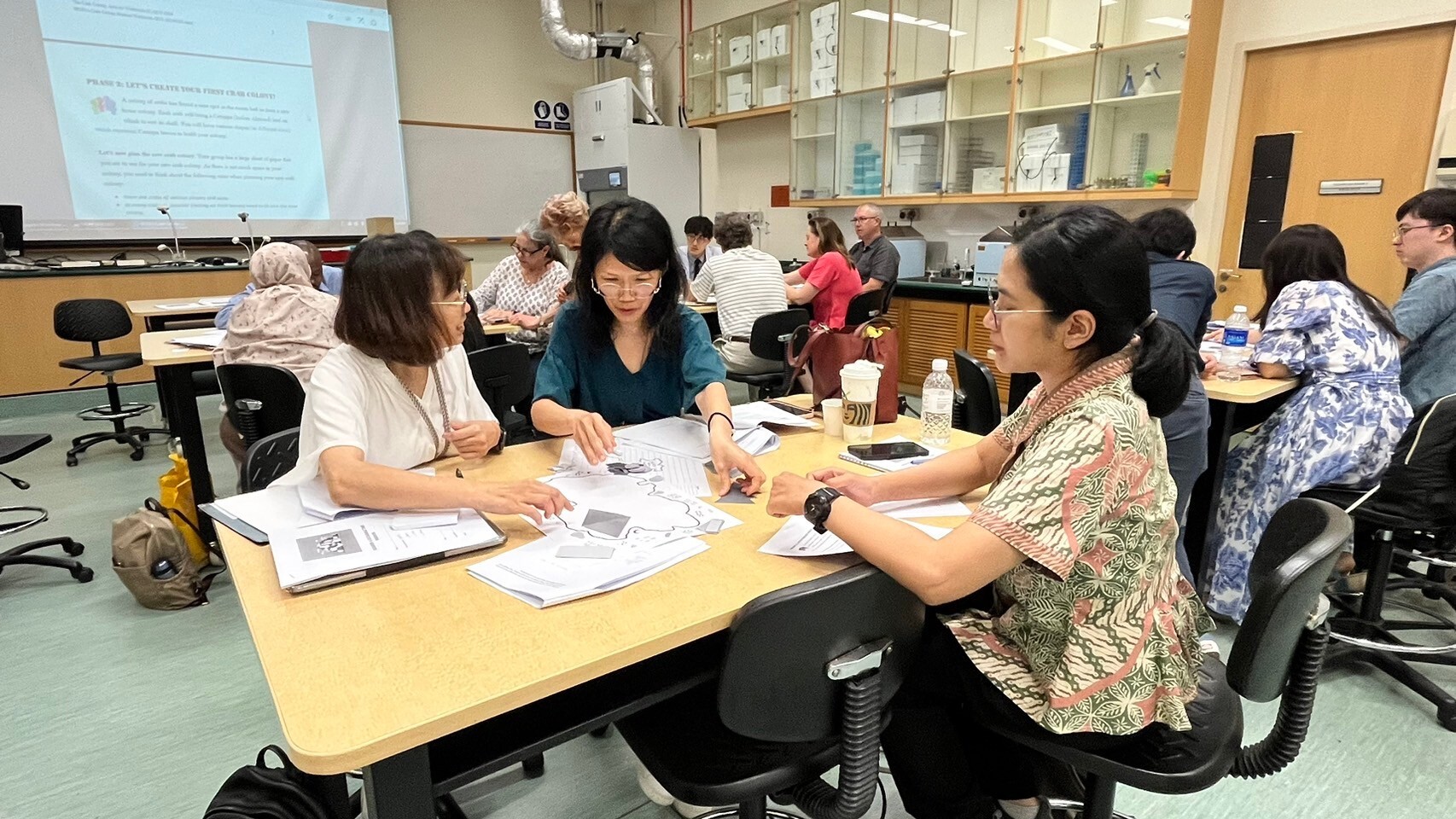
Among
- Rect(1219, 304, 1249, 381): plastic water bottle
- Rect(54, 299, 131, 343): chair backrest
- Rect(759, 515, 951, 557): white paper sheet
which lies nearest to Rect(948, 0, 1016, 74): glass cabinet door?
Rect(1219, 304, 1249, 381): plastic water bottle

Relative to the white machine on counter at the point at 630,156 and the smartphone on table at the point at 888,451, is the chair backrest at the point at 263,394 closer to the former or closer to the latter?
the smartphone on table at the point at 888,451

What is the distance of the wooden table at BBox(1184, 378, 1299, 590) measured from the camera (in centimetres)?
232

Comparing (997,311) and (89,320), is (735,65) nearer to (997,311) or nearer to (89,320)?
(89,320)

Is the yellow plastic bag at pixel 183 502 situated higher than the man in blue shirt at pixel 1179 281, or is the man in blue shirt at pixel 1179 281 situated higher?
the man in blue shirt at pixel 1179 281

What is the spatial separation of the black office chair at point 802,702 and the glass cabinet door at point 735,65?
6.00 meters

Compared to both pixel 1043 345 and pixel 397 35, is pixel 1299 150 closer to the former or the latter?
pixel 1043 345

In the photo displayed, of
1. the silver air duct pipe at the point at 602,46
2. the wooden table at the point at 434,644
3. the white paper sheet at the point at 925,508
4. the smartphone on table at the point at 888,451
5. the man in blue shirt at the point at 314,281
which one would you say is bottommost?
the white paper sheet at the point at 925,508

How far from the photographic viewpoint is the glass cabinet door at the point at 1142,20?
3943mm

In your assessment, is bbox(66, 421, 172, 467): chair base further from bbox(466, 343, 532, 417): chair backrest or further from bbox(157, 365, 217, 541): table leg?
bbox(466, 343, 532, 417): chair backrest

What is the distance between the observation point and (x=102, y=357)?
435 centimetres

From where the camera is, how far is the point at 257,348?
102 inches

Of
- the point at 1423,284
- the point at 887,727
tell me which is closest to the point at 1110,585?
the point at 887,727

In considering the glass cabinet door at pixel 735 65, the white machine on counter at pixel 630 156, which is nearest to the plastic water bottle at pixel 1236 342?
the glass cabinet door at pixel 735 65

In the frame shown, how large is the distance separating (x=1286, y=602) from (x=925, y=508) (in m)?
0.51
